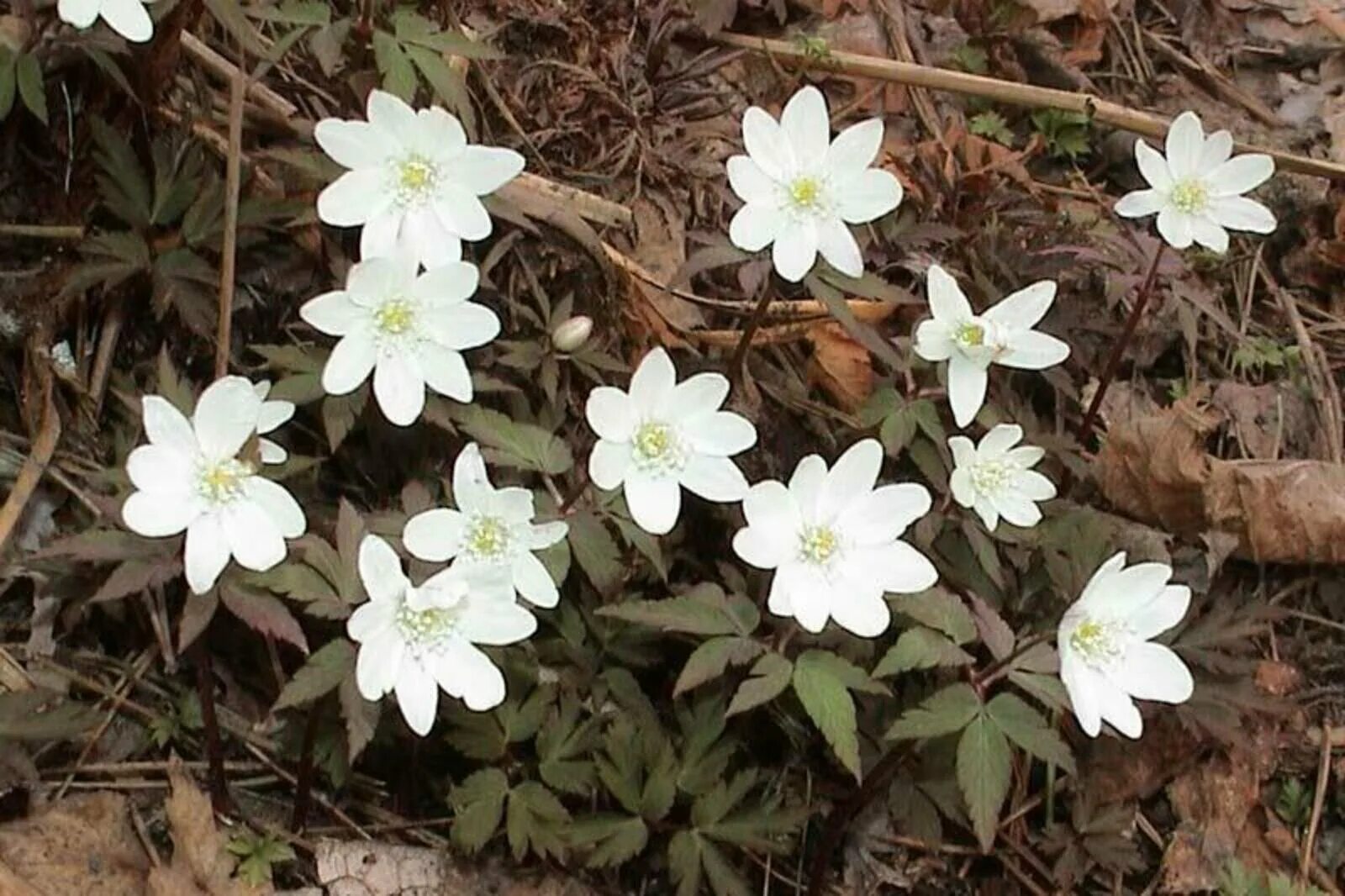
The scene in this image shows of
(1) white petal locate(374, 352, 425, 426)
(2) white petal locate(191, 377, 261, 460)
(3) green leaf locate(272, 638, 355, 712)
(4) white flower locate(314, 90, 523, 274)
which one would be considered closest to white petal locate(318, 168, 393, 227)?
(4) white flower locate(314, 90, 523, 274)

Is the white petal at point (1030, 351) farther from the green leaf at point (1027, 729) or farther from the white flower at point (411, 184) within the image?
the white flower at point (411, 184)

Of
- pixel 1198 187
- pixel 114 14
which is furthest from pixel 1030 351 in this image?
pixel 114 14

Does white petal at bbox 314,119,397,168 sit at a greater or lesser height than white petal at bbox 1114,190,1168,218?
greater

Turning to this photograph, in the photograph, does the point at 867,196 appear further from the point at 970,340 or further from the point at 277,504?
the point at 277,504

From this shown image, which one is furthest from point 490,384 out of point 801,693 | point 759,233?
point 801,693

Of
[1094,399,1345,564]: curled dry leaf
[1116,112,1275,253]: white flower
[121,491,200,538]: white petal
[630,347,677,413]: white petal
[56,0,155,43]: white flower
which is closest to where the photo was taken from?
[121,491,200,538]: white petal

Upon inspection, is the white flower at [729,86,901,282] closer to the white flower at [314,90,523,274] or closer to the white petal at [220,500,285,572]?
the white flower at [314,90,523,274]
